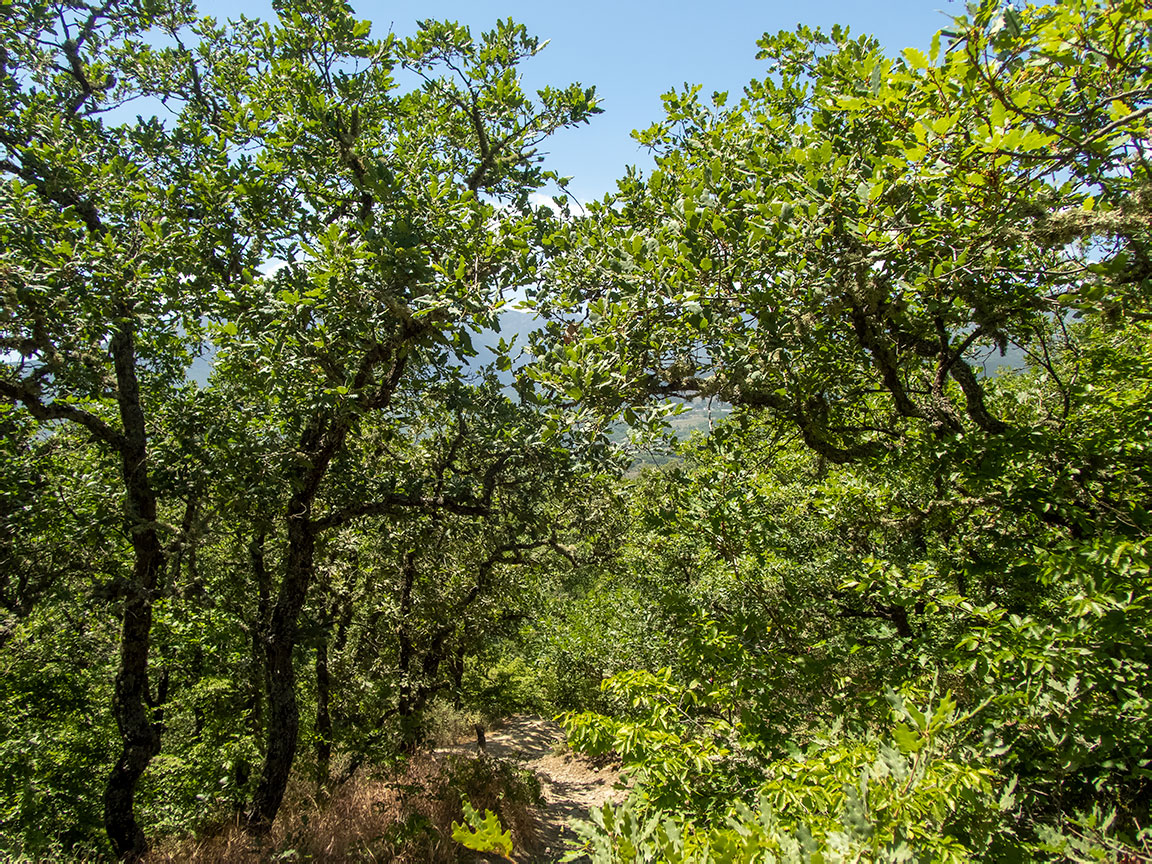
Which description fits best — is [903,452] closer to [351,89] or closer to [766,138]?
[766,138]

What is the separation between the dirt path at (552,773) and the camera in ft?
27.8

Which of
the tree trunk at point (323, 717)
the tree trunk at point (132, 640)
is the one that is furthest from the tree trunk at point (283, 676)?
the tree trunk at point (323, 717)

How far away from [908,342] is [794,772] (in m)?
3.37

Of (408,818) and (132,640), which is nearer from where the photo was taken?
(132,640)

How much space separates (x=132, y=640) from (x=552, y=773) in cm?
956

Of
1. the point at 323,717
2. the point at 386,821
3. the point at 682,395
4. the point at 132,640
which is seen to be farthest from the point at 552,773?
the point at 682,395

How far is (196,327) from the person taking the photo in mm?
5480

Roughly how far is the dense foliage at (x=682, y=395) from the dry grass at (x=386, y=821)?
40 cm

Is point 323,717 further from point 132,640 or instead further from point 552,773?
point 552,773

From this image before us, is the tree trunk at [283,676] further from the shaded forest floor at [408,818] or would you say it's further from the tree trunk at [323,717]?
the tree trunk at [323,717]

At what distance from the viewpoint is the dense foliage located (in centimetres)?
256

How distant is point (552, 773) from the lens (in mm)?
12180

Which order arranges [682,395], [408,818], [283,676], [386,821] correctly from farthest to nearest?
[386,821], [408,818], [283,676], [682,395]

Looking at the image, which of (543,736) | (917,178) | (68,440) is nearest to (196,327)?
(68,440)
